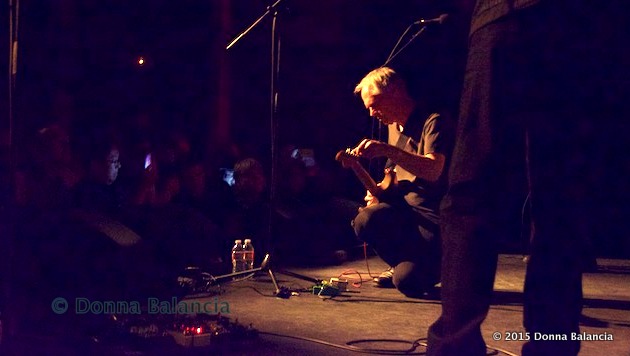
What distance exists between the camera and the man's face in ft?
11.5

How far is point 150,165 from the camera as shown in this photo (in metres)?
4.94

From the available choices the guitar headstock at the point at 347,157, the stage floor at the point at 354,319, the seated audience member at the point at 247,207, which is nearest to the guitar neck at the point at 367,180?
the guitar headstock at the point at 347,157

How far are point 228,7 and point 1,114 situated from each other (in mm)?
2962

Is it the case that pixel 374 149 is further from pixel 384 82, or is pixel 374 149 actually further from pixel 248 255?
pixel 248 255

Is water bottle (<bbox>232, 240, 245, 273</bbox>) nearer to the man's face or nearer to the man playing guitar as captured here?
the man playing guitar

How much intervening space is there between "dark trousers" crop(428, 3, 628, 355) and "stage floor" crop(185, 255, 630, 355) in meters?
0.94

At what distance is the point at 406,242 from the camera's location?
11.3 feet

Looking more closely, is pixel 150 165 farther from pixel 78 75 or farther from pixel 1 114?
pixel 78 75

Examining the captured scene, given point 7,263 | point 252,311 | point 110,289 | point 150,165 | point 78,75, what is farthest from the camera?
point 78,75

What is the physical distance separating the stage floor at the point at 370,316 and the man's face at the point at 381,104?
0.98 m

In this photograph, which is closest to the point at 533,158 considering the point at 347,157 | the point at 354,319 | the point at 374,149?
the point at 354,319

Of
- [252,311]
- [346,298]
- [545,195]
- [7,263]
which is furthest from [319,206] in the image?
[545,195]

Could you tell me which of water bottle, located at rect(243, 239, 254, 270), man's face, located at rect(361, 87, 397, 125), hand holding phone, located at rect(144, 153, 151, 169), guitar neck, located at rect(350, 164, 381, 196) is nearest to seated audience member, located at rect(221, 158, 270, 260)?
water bottle, located at rect(243, 239, 254, 270)

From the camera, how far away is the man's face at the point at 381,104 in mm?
3492
